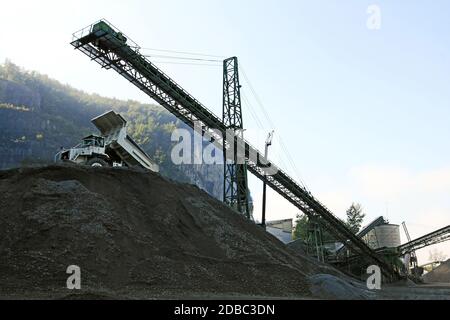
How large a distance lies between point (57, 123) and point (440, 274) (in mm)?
118352

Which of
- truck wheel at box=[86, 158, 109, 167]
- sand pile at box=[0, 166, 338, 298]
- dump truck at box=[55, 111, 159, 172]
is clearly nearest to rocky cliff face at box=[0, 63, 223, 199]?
dump truck at box=[55, 111, 159, 172]

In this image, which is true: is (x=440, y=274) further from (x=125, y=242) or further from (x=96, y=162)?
(x=125, y=242)

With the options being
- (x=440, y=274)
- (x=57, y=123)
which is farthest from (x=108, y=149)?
(x=57, y=123)

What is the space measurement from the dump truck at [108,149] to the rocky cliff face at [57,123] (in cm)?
8137

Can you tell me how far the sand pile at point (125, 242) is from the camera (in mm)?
12266

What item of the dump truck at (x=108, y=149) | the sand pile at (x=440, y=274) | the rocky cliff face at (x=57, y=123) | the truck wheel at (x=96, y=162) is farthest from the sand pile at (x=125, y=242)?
the rocky cliff face at (x=57, y=123)

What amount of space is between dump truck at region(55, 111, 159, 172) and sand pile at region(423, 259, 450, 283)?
40.3m

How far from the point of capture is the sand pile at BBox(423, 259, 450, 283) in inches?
1898

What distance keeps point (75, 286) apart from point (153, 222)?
5673mm

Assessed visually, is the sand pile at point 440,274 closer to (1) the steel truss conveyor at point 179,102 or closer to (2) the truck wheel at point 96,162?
(1) the steel truss conveyor at point 179,102

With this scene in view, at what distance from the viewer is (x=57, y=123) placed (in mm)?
133875

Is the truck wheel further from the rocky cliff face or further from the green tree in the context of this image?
the rocky cliff face
